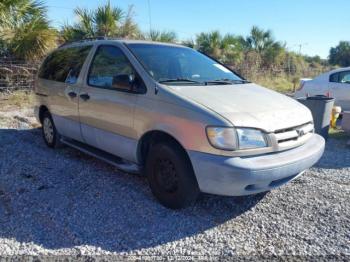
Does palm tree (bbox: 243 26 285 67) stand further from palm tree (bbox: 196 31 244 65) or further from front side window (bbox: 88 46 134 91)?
front side window (bbox: 88 46 134 91)

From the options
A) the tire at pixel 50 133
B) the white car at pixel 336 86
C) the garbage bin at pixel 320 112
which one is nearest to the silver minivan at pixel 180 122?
the tire at pixel 50 133

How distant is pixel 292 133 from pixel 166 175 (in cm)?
133

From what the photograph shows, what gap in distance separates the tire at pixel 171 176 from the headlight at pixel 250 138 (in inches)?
22.2

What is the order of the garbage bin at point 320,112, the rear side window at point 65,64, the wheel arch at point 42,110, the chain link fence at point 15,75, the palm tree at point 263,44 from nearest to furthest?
the rear side window at point 65,64, the wheel arch at point 42,110, the garbage bin at point 320,112, the chain link fence at point 15,75, the palm tree at point 263,44

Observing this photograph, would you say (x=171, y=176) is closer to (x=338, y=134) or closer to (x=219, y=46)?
(x=338, y=134)

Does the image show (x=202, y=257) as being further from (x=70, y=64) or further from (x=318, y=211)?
(x=70, y=64)

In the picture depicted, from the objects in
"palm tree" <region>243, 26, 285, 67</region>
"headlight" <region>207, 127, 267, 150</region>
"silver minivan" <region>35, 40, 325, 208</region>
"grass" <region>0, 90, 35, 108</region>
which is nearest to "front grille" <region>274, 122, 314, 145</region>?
"silver minivan" <region>35, 40, 325, 208</region>

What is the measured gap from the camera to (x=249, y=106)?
3.37 m

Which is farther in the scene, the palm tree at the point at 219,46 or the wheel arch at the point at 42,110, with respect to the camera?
the palm tree at the point at 219,46

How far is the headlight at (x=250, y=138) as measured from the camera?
10.0 feet

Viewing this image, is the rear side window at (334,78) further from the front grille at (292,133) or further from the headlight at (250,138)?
the headlight at (250,138)

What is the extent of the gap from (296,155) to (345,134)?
4667 millimetres

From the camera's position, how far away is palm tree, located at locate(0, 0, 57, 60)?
10.5 meters

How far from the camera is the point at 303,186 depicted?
4.21m
